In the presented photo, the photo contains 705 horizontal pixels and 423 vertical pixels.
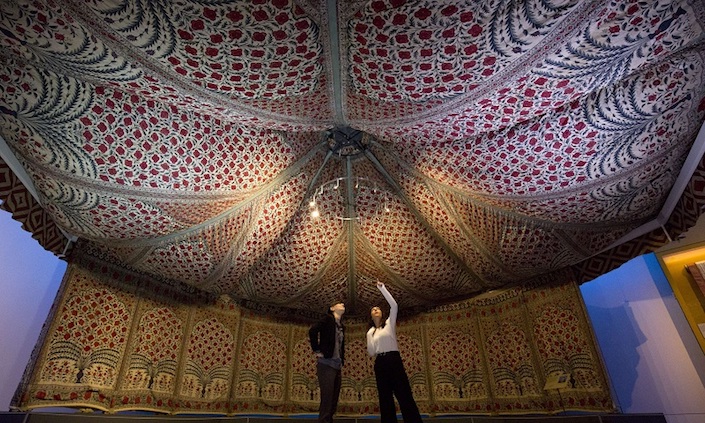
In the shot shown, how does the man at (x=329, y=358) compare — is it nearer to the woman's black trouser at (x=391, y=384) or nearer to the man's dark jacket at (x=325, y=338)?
the man's dark jacket at (x=325, y=338)

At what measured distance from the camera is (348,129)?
375 centimetres

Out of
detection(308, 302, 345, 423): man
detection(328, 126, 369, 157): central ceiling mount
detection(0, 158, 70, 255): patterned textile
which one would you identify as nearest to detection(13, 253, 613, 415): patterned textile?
detection(0, 158, 70, 255): patterned textile

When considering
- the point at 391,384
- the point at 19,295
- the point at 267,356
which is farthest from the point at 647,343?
the point at 19,295

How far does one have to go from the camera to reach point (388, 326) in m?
3.51

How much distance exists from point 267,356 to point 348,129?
3.24 meters

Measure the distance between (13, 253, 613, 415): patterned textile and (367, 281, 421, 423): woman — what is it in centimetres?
185

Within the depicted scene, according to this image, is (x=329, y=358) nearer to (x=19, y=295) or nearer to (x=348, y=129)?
(x=348, y=129)

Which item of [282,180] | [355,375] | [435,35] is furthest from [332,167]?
[355,375]

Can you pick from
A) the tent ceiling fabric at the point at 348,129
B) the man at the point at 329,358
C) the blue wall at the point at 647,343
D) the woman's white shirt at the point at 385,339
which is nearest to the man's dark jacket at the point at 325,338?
the man at the point at 329,358

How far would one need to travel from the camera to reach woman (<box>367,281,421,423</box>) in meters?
3.12

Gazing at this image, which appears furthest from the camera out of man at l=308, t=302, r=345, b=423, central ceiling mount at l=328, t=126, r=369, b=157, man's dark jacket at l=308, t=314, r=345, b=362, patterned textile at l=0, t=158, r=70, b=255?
central ceiling mount at l=328, t=126, r=369, b=157

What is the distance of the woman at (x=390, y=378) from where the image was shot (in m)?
3.12

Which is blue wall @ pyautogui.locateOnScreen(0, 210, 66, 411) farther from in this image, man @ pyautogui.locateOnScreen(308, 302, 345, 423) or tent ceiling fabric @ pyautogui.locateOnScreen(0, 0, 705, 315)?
man @ pyautogui.locateOnScreen(308, 302, 345, 423)

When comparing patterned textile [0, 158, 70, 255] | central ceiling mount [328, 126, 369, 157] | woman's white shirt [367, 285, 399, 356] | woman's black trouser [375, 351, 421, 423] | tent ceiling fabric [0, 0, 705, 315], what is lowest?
woman's black trouser [375, 351, 421, 423]
